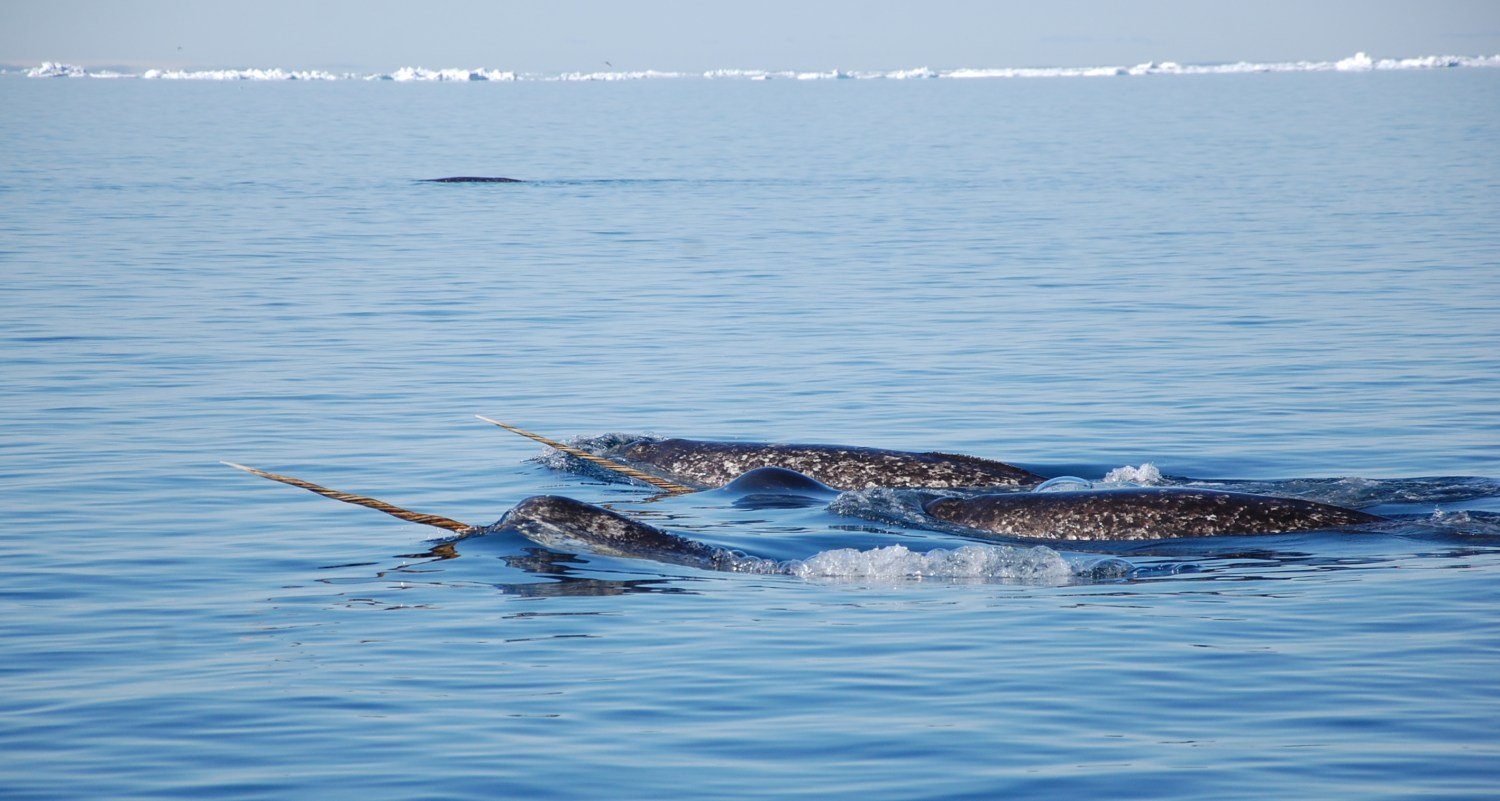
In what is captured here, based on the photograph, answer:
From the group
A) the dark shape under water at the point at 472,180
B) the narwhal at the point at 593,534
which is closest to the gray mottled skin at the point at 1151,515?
the narwhal at the point at 593,534

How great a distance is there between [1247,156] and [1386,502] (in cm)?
5767

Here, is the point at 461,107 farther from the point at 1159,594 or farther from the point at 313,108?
the point at 1159,594

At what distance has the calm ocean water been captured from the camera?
9109 millimetres

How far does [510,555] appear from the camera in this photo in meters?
13.6

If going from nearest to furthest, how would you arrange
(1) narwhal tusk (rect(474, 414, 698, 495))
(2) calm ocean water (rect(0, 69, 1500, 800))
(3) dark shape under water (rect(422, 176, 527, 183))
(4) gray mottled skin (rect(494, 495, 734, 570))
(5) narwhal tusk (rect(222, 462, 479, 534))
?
1. (2) calm ocean water (rect(0, 69, 1500, 800))
2. (5) narwhal tusk (rect(222, 462, 479, 534))
3. (4) gray mottled skin (rect(494, 495, 734, 570))
4. (1) narwhal tusk (rect(474, 414, 698, 495))
5. (3) dark shape under water (rect(422, 176, 527, 183))

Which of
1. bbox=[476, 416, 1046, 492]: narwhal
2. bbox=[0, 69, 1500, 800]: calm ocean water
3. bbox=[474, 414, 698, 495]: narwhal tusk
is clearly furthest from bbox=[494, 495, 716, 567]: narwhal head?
bbox=[474, 414, 698, 495]: narwhal tusk

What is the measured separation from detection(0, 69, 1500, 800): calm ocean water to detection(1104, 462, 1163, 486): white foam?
0.40 meters

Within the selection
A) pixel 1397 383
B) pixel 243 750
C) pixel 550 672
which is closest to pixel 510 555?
pixel 550 672

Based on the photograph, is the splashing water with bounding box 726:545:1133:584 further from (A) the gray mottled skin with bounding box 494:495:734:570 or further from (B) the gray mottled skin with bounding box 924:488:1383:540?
(B) the gray mottled skin with bounding box 924:488:1383:540

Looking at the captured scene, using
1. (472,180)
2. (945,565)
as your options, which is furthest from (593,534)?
(472,180)

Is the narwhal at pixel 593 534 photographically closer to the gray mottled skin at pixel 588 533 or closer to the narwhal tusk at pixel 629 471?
the gray mottled skin at pixel 588 533

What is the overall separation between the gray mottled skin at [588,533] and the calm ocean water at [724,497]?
0.84 feet

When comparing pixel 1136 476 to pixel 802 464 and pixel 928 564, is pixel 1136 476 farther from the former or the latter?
pixel 928 564

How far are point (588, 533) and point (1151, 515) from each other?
184 inches
